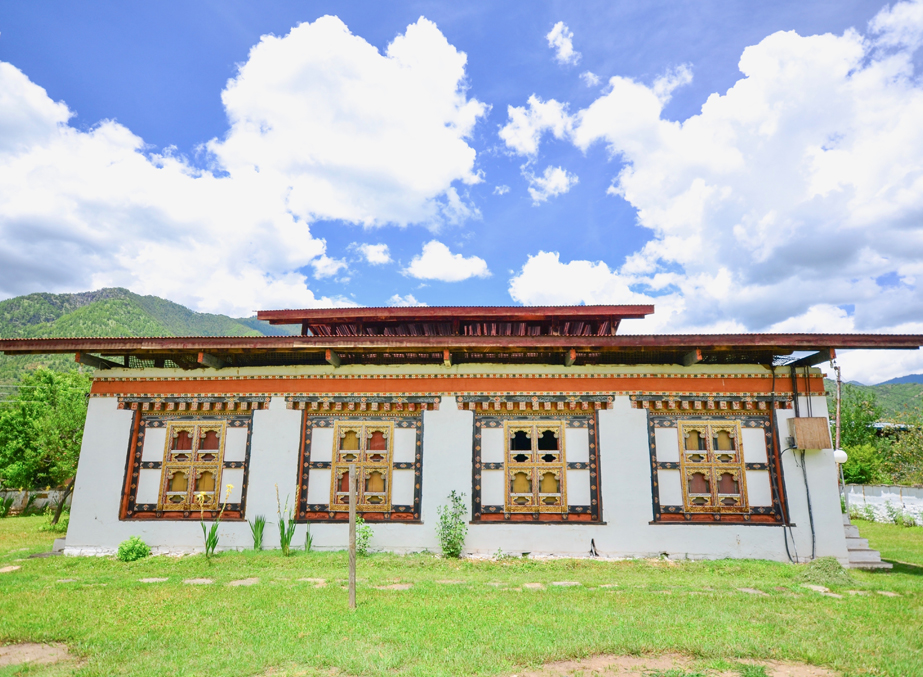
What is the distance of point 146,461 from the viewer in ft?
32.7

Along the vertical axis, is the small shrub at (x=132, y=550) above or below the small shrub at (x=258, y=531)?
below

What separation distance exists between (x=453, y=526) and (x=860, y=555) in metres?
6.91

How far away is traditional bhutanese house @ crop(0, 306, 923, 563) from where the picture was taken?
919 centimetres

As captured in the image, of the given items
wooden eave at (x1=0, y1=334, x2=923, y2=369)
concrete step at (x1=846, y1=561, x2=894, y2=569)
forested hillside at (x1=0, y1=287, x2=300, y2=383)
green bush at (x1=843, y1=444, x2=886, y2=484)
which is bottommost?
concrete step at (x1=846, y1=561, x2=894, y2=569)

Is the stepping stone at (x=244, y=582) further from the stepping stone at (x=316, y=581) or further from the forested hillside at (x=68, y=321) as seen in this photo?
the forested hillside at (x=68, y=321)

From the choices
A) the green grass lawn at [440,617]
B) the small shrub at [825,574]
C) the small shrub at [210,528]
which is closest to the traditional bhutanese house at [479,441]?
the small shrub at [210,528]

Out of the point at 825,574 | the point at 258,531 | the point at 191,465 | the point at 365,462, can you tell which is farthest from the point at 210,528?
the point at 825,574

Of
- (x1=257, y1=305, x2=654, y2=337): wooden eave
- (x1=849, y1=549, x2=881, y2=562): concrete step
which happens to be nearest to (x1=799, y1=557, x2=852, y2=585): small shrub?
(x1=849, y1=549, x2=881, y2=562): concrete step

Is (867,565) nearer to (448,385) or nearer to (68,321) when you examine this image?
(448,385)

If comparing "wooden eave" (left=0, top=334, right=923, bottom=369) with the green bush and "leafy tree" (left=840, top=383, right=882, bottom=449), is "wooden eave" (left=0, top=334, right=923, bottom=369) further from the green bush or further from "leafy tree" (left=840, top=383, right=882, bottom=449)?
"leafy tree" (left=840, top=383, right=882, bottom=449)

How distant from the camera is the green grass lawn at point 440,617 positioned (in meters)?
4.54

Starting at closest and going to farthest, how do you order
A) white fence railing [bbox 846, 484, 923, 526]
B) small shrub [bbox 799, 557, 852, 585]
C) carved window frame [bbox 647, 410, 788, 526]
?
small shrub [bbox 799, 557, 852, 585] < carved window frame [bbox 647, 410, 788, 526] < white fence railing [bbox 846, 484, 923, 526]

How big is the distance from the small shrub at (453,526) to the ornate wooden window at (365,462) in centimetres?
101

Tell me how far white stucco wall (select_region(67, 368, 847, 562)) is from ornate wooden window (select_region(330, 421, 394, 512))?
193 mm
